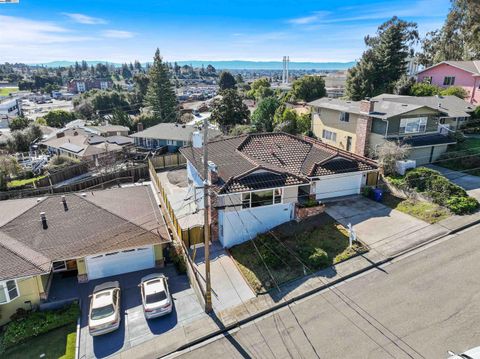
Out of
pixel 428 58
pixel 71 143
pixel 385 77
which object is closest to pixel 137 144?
pixel 71 143

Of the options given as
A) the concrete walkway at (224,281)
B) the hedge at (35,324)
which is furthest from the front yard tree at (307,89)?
the hedge at (35,324)

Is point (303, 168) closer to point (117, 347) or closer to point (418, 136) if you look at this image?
point (418, 136)

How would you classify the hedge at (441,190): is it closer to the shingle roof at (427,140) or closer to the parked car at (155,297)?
the shingle roof at (427,140)

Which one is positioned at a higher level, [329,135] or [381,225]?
[329,135]

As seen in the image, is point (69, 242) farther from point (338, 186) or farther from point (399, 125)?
point (399, 125)

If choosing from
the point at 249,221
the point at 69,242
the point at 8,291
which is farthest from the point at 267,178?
the point at 8,291

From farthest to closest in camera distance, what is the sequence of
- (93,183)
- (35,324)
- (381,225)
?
(93,183) → (381,225) → (35,324)

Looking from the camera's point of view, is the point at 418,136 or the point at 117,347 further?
the point at 418,136
